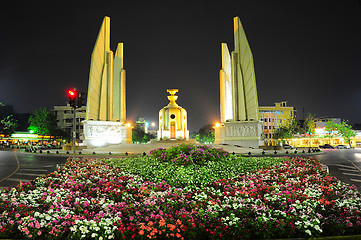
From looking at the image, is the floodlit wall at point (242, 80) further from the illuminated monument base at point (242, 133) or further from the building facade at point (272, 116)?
the building facade at point (272, 116)

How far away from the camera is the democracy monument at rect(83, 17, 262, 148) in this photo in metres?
35.1

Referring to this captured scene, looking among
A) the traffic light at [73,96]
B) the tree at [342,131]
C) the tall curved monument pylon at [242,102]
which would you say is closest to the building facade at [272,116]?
the tree at [342,131]

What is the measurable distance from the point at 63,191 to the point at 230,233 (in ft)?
14.9

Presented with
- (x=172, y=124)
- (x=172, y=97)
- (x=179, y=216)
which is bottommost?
(x=179, y=216)

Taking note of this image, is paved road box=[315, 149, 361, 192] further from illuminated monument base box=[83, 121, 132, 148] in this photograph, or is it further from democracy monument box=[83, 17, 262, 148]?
illuminated monument base box=[83, 121, 132, 148]

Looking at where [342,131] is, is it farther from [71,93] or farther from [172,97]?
[71,93]

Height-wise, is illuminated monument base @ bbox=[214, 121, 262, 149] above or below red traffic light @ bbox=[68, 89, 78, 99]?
below

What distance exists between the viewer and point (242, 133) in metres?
35.2

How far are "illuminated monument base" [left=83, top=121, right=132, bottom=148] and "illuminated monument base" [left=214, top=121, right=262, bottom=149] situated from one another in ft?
55.1

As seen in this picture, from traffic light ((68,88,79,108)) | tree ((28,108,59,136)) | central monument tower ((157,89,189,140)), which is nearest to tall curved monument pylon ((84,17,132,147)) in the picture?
central monument tower ((157,89,189,140))

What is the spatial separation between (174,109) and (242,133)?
595 inches

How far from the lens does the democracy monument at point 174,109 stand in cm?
3512

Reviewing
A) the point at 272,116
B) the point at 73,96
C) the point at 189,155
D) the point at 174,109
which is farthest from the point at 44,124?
the point at 272,116

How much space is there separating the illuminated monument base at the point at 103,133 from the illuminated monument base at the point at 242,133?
1678 centimetres
